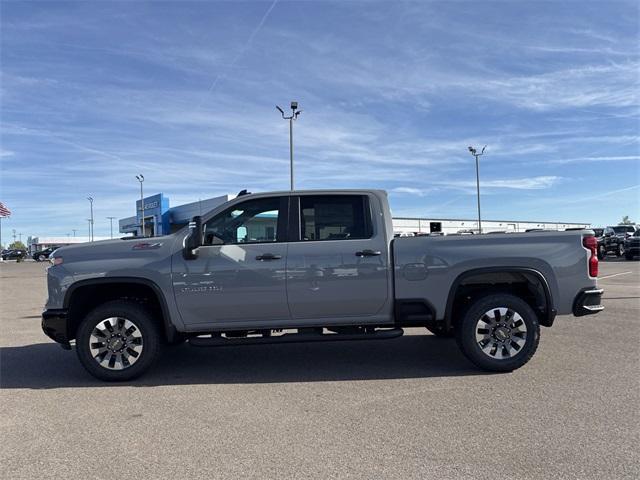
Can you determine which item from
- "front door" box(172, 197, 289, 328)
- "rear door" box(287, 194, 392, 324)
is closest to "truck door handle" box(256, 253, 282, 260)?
"front door" box(172, 197, 289, 328)

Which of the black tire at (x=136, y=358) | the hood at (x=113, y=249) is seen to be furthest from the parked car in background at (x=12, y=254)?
the black tire at (x=136, y=358)

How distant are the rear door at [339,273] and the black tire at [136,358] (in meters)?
1.58

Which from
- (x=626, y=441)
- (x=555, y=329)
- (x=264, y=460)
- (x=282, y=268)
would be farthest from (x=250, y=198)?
(x=555, y=329)

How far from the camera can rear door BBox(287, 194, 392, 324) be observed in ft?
19.3

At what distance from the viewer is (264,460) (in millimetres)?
3734

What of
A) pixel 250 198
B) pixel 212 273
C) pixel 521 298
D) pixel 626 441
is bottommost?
pixel 626 441

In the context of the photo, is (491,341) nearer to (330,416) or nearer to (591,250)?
(591,250)

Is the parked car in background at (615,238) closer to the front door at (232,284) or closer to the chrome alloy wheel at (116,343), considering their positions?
the front door at (232,284)

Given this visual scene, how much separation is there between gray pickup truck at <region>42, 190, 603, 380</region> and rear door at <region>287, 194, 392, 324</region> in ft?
0.04

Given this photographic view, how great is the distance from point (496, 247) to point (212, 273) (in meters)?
3.15

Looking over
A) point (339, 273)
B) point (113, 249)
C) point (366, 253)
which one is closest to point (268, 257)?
point (339, 273)

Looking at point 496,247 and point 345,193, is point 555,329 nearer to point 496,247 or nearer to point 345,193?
point 496,247

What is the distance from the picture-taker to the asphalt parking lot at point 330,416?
12.0 ft

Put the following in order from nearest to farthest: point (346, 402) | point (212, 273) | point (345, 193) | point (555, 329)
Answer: point (346, 402) → point (212, 273) → point (345, 193) → point (555, 329)
